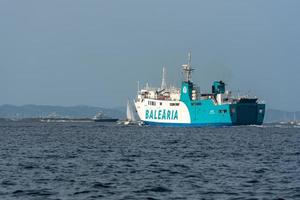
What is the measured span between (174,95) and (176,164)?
109 meters

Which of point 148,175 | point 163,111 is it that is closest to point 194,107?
point 163,111

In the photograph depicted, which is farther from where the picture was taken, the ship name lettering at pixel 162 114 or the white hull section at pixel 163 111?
the ship name lettering at pixel 162 114

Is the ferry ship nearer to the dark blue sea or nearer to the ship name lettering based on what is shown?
the ship name lettering

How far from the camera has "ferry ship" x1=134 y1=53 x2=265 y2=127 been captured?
146125mm

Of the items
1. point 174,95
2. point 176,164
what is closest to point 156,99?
point 174,95

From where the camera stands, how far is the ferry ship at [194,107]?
146 metres

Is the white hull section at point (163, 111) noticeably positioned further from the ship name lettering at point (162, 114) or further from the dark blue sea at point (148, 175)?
the dark blue sea at point (148, 175)

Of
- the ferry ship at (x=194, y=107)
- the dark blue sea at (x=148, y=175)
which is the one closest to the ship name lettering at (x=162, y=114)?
the ferry ship at (x=194, y=107)

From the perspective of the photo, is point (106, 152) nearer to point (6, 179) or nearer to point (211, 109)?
point (6, 179)

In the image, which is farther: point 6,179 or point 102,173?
point 102,173

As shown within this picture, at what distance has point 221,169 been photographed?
48.0 m

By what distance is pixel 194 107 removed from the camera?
15100cm

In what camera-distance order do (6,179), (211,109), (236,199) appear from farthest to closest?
(211,109) → (6,179) → (236,199)

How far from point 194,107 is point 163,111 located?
34.0ft
